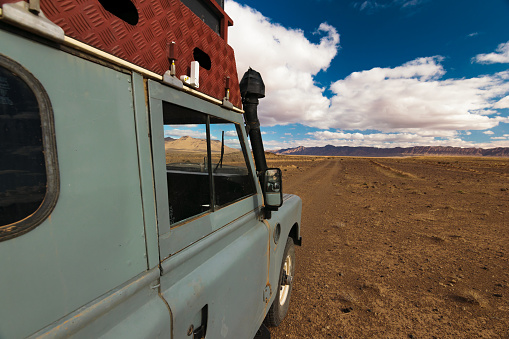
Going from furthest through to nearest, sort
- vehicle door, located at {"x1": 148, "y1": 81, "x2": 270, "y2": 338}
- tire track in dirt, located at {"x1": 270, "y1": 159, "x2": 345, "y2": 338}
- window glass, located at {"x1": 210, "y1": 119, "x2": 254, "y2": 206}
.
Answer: tire track in dirt, located at {"x1": 270, "y1": 159, "x2": 345, "y2": 338} → window glass, located at {"x1": 210, "y1": 119, "x2": 254, "y2": 206} → vehicle door, located at {"x1": 148, "y1": 81, "x2": 270, "y2": 338}

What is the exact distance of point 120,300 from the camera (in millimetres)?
889

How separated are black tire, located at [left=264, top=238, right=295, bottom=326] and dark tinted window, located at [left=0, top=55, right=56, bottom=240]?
7.55 ft

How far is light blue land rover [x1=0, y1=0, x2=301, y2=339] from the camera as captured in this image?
671 millimetres

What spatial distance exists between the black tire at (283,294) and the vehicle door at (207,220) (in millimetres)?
599

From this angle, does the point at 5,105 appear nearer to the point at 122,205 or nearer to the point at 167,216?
the point at 122,205

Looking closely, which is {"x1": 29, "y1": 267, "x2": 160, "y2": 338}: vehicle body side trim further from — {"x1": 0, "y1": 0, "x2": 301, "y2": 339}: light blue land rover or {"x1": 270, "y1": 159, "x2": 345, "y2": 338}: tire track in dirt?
{"x1": 270, "y1": 159, "x2": 345, "y2": 338}: tire track in dirt

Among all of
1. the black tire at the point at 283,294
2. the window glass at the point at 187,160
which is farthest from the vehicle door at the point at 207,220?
the black tire at the point at 283,294

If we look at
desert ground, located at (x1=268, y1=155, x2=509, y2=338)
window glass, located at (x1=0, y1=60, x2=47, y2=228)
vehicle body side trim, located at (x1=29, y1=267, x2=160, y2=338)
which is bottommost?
desert ground, located at (x1=268, y1=155, x2=509, y2=338)

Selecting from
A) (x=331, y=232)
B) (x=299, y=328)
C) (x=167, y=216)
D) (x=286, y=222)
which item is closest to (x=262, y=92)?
(x=286, y=222)

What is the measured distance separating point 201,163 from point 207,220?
Result: 0.53 meters

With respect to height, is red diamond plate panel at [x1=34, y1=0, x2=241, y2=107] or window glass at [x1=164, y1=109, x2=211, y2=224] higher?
red diamond plate panel at [x1=34, y1=0, x2=241, y2=107]

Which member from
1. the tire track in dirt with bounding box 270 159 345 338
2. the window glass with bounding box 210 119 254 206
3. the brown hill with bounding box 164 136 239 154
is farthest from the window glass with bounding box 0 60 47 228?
the tire track in dirt with bounding box 270 159 345 338

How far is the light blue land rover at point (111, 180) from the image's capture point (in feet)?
2.20

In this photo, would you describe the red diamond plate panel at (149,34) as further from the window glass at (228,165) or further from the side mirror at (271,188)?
the side mirror at (271,188)
